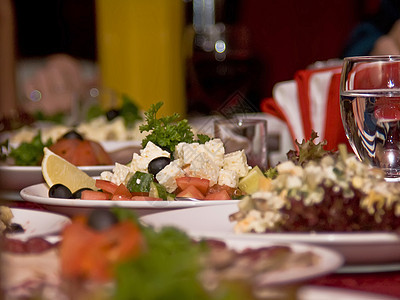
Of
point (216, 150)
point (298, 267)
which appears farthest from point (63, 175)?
point (298, 267)

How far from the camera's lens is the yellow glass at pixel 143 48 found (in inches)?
244

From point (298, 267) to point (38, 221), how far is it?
55 centimetres

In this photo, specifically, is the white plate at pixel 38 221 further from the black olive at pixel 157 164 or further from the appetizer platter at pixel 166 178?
the black olive at pixel 157 164

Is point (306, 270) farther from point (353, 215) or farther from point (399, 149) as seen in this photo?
point (399, 149)

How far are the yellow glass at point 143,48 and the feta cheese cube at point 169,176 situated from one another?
193 inches

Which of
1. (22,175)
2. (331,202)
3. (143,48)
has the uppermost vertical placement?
(143,48)

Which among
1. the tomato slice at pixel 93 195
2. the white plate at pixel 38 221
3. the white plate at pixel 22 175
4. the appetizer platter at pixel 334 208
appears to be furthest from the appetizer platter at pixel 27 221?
the white plate at pixel 22 175

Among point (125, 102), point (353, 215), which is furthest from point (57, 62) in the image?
point (353, 215)

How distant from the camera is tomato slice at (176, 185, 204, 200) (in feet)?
4.20

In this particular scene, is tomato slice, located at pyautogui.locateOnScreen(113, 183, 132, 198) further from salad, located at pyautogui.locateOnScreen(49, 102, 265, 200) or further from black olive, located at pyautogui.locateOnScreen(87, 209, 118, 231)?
black olive, located at pyautogui.locateOnScreen(87, 209, 118, 231)

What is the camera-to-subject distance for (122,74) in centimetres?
630

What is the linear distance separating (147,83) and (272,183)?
212 inches

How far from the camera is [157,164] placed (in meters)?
1.33

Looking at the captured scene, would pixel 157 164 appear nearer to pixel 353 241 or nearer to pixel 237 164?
pixel 237 164
